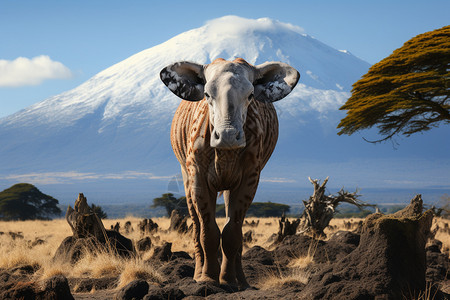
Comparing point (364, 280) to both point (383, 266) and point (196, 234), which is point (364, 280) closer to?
point (383, 266)

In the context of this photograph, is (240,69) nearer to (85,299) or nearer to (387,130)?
(85,299)

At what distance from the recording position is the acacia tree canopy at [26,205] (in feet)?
136

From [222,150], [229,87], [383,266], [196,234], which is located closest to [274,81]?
[229,87]

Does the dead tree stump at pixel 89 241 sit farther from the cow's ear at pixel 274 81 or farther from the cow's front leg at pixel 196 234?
the cow's ear at pixel 274 81

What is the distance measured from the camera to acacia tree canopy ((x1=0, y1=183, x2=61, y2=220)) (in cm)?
4138

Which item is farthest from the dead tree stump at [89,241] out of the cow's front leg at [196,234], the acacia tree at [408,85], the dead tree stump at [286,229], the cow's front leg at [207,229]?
the acacia tree at [408,85]

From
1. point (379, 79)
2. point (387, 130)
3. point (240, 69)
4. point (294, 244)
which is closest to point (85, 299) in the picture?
point (240, 69)

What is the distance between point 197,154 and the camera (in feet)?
23.4

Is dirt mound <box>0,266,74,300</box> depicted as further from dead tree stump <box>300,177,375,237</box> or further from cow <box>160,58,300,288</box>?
dead tree stump <box>300,177,375,237</box>

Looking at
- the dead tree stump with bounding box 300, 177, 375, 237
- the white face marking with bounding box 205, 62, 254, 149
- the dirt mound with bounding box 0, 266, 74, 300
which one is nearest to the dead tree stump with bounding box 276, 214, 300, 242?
the dead tree stump with bounding box 300, 177, 375, 237

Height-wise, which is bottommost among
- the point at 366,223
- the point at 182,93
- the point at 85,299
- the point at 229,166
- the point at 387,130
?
the point at 85,299

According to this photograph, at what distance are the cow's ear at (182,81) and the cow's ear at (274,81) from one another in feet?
2.09

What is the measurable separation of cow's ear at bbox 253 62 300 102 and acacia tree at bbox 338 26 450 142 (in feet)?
51.8

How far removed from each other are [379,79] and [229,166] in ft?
55.7
